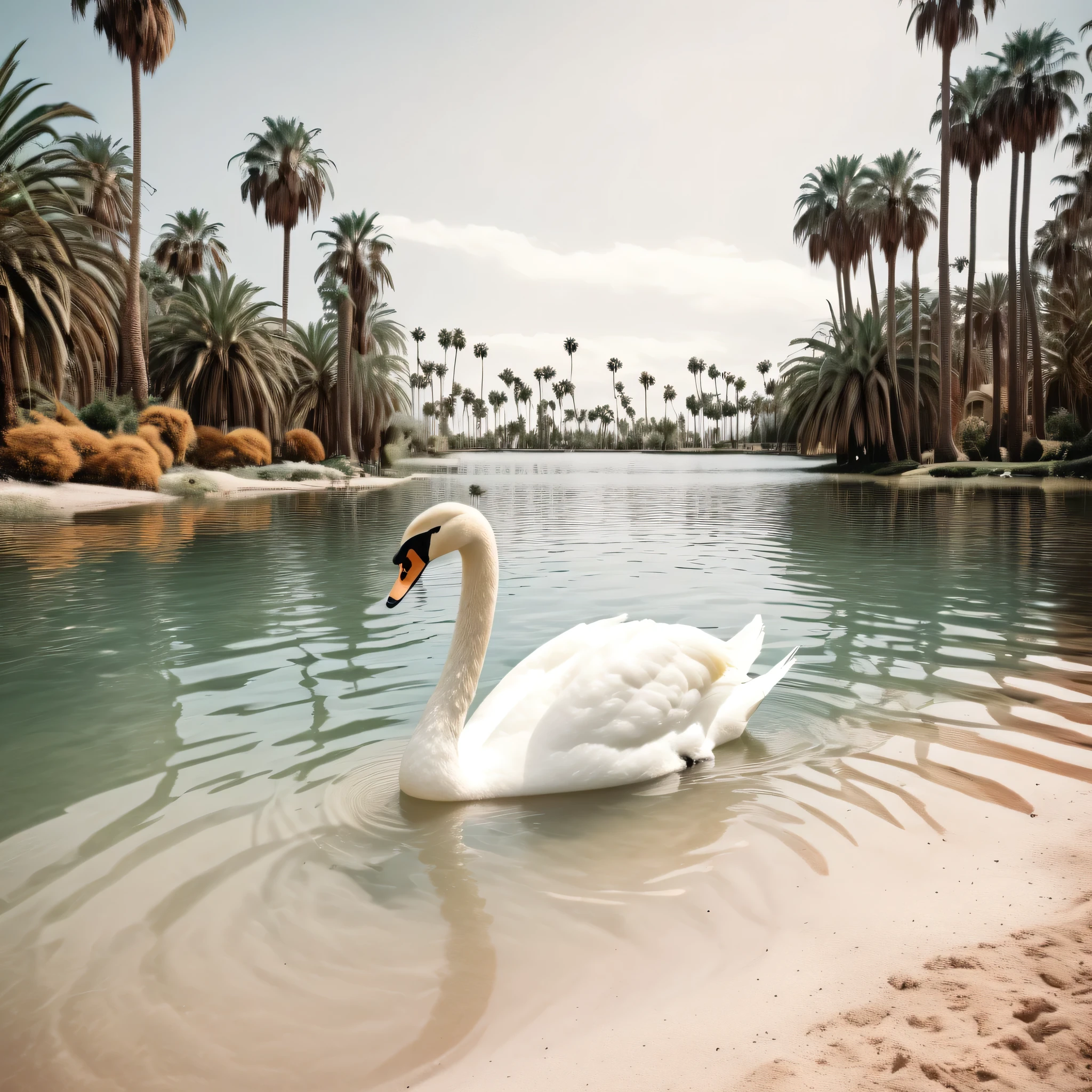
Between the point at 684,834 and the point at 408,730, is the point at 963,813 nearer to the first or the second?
the point at 684,834

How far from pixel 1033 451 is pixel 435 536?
38766 millimetres

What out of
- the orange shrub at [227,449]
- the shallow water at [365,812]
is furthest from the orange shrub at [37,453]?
the shallow water at [365,812]

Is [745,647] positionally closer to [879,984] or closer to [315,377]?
[879,984]

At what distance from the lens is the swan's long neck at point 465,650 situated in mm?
4051

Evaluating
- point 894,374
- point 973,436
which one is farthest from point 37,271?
point 973,436

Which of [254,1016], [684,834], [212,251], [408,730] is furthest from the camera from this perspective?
[212,251]

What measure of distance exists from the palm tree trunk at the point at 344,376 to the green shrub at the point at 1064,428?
120 ft

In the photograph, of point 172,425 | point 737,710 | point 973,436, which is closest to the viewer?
point 737,710

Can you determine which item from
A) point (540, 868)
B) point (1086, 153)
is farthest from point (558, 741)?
point (1086, 153)

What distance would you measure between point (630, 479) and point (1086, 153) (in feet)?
98.7

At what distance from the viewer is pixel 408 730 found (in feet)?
17.0

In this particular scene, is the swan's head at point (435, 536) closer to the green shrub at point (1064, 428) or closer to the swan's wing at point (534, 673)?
the swan's wing at point (534, 673)

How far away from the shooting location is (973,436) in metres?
45.2

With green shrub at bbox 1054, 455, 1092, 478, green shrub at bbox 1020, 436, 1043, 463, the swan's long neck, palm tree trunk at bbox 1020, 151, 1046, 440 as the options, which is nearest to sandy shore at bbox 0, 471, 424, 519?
the swan's long neck
